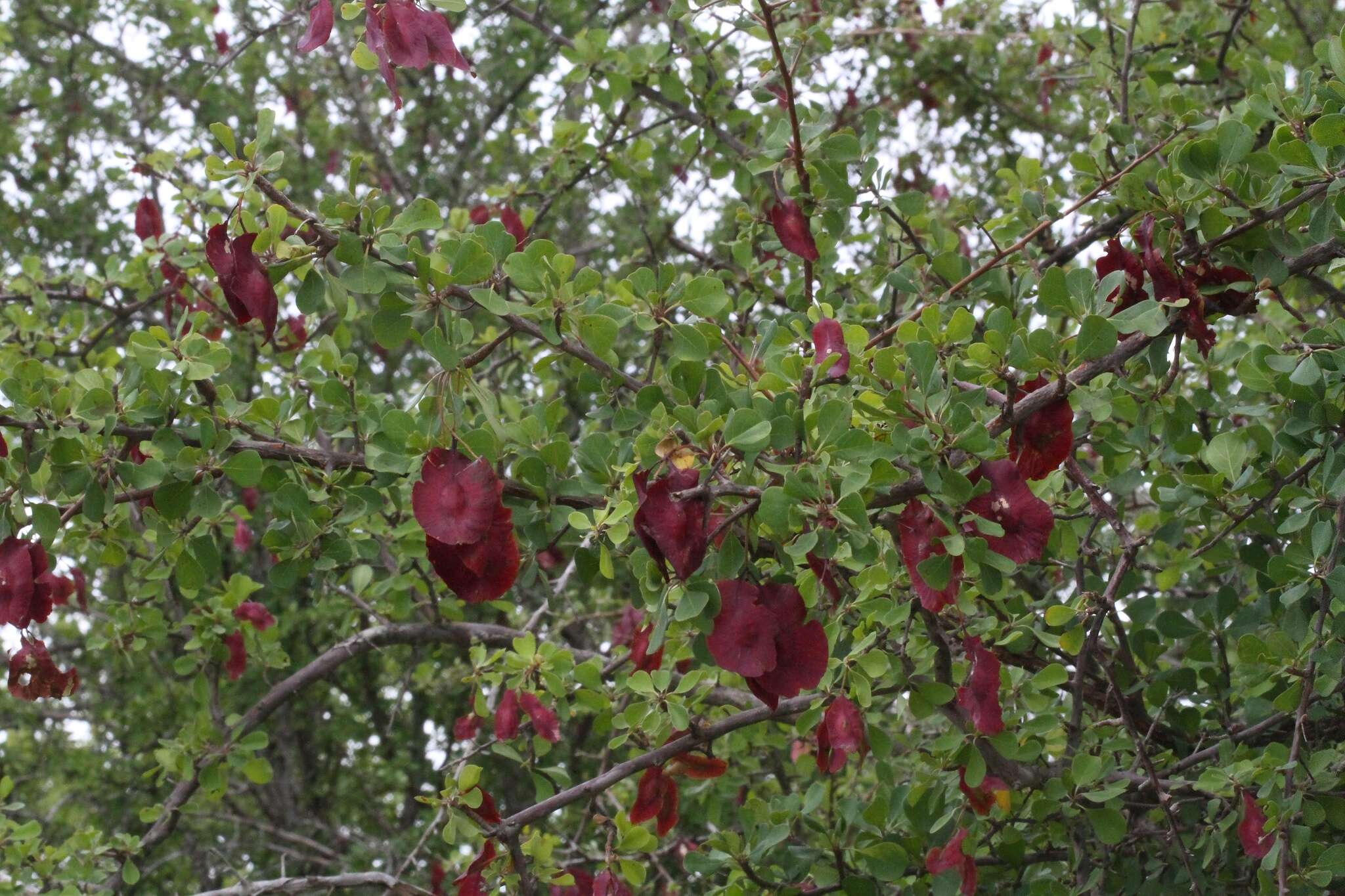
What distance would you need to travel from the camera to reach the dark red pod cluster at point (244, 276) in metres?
1.44

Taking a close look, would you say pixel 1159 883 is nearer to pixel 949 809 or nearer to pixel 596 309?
pixel 949 809

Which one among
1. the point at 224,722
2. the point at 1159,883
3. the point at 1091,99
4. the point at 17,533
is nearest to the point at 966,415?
the point at 1159,883

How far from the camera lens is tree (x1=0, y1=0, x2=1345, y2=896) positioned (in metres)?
1.34

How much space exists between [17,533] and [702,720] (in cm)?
98

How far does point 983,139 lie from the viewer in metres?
4.50

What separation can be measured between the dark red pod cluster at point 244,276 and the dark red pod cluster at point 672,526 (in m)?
0.54

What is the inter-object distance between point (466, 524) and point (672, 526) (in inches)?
10.2

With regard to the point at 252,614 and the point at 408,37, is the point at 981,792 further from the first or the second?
the point at 252,614

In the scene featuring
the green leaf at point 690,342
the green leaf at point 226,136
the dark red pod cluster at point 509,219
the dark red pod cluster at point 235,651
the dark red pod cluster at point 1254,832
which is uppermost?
the dark red pod cluster at point 509,219

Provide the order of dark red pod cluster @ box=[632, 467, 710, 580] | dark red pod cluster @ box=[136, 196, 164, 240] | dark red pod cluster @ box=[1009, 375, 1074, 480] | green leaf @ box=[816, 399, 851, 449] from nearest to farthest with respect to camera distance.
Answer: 1. dark red pod cluster @ box=[632, 467, 710, 580]
2. green leaf @ box=[816, 399, 851, 449]
3. dark red pod cluster @ box=[1009, 375, 1074, 480]
4. dark red pod cluster @ box=[136, 196, 164, 240]

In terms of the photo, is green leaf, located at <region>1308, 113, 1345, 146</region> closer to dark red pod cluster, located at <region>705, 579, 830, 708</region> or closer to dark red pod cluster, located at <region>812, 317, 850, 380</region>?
dark red pod cluster, located at <region>812, 317, 850, 380</region>

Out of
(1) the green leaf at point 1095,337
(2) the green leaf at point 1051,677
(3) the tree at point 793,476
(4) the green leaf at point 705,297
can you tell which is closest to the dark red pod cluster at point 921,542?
(3) the tree at point 793,476

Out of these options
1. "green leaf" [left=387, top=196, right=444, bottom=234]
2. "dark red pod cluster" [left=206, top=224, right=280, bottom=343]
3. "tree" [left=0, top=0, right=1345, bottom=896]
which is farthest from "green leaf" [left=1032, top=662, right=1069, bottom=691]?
"dark red pod cluster" [left=206, top=224, right=280, bottom=343]

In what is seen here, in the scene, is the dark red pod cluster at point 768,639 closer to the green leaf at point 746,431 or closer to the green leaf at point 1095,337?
the green leaf at point 746,431
